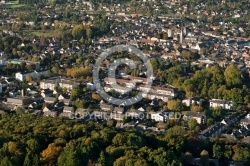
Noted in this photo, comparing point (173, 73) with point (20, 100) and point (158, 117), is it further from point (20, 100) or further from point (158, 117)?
point (20, 100)

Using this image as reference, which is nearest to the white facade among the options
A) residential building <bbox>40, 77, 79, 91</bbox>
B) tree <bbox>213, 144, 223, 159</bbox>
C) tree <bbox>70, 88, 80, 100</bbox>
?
tree <bbox>70, 88, 80, 100</bbox>

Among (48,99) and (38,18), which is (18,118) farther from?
(38,18)

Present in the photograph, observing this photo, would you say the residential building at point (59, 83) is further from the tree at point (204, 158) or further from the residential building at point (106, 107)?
the tree at point (204, 158)

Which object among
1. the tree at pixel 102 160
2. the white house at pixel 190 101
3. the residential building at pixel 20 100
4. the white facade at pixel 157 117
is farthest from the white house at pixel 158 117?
the tree at pixel 102 160

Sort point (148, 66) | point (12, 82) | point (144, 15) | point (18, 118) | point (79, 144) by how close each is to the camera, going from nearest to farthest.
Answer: point (79, 144), point (18, 118), point (12, 82), point (148, 66), point (144, 15)

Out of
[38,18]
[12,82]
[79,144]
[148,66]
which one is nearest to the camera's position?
[79,144]

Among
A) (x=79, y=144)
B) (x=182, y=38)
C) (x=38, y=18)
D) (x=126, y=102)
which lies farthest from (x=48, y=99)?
(x=38, y=18)

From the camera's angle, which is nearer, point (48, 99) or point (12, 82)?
point (48, 99)
